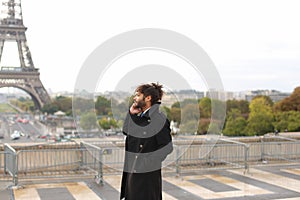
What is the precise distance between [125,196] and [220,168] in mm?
7025

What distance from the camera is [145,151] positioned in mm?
4410

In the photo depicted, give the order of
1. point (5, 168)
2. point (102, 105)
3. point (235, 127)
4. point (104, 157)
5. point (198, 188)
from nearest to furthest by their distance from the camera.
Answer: point (102, 105) → point (198, 188) → point (5, 168) → point (104, 157) → point (235, 127)

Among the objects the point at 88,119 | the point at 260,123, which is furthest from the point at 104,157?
the point at 260,123

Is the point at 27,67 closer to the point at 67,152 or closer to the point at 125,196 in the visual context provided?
the point at 67,152

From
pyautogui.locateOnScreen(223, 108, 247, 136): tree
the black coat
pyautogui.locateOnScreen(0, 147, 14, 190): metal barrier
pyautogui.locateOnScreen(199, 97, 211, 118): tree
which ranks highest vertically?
pyautogui.locateOnScreen(199, 97, 211, 118): tree

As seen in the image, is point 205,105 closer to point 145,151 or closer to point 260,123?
point 145,151

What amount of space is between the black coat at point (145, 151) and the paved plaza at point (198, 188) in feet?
13.2

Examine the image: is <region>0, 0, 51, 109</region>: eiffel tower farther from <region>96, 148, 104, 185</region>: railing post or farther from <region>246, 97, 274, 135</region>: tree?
<region>96, 148, 104, 185</region>: railing post

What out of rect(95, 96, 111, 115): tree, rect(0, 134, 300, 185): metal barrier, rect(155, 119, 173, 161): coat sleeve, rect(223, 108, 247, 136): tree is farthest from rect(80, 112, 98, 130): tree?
rect(223, 108, 247, 136): tree

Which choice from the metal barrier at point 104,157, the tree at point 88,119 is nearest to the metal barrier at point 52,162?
the metal barrier at point 104,157

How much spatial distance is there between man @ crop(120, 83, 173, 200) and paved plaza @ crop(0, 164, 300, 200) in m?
4.05

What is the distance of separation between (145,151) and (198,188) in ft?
17.2

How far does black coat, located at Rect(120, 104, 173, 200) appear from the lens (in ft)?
14.4

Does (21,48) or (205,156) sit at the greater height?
(21,48)
